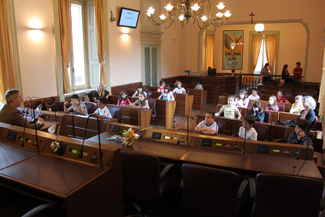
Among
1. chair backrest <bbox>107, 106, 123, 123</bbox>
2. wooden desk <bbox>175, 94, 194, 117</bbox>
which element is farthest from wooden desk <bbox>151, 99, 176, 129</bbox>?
chair backrest <bbox>107, 106, 123, 123</bbox>

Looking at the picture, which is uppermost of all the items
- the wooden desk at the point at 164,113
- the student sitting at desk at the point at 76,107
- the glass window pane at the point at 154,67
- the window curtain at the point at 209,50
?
the window curtain at the point at 209,50

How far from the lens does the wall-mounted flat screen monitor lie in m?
8.46

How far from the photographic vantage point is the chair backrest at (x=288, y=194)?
2.04 meters

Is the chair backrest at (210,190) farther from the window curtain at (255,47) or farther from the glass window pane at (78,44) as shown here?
the window curtain at (255,47)

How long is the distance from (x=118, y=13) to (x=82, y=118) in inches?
188

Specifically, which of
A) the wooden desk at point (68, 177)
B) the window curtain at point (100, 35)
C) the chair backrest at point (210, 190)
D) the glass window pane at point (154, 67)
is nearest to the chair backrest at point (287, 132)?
the chair backrest at point (210, 190)

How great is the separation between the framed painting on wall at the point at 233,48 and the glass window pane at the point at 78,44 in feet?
30.1

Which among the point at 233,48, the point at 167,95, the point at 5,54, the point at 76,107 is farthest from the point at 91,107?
the point at 233,48

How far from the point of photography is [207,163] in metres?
2.61

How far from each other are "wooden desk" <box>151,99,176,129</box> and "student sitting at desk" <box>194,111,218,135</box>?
260cm

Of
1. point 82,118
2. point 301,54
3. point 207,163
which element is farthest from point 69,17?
point 301,54

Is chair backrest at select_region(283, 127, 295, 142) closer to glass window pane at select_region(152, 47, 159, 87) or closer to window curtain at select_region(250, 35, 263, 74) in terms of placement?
glass window pane at select_region(152, 47, 159, 87)

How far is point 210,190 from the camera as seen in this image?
2.26m

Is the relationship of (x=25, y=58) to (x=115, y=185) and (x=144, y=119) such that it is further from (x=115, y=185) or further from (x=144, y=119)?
(x=115, y=185)
